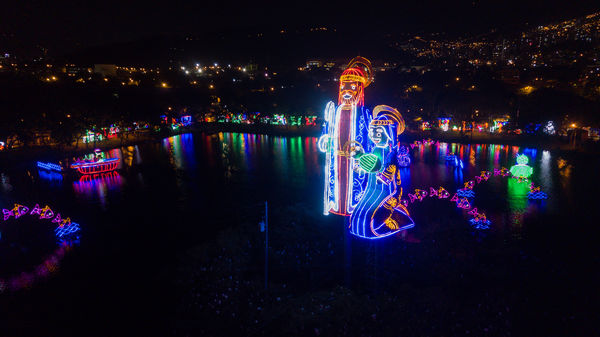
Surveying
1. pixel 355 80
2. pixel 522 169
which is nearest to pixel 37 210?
pixel 355 80

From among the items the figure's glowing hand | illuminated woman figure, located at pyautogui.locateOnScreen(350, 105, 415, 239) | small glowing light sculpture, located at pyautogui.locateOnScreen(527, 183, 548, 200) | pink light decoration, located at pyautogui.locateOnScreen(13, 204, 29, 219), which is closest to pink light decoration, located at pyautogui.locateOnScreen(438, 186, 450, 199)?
small glowing light sculpture, located at pyautogui.locateOnScreen(527, 183, 548, 200)

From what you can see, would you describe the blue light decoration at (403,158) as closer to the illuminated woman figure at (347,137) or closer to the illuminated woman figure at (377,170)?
the illuminated woman figure at (377,170)

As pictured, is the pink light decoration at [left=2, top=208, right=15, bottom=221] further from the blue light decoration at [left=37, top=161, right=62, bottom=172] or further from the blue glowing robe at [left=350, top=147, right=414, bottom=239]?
the blue glowing robe at [left=350, top=147, right=414, bottom=239]

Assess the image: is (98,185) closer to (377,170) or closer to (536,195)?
(377,170)

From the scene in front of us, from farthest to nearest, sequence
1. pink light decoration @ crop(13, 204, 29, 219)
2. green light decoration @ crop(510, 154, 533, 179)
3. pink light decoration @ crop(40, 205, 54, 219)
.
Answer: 1. green light decoration @ crop(510, 154, 533, 179)
2. pink light decoration @ crop(13, 204, 29, 219)
3. pink light decoration @ crop(40, 205, 54, 219)

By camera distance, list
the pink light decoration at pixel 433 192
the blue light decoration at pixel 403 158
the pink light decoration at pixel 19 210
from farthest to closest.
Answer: the blue light decoration at pixel 403 158, the pink light decoration at pixel 433 192, the pink light decoration at pixel 19 210

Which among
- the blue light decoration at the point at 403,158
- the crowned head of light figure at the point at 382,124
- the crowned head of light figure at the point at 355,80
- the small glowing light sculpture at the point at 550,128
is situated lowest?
the blue light decoration at the point at 403,158

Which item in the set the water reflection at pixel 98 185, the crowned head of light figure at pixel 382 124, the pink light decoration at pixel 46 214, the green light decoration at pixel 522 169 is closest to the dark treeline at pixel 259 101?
the water reflection at pixel 98 185

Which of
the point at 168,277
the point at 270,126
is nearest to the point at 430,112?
the point at 270,126
